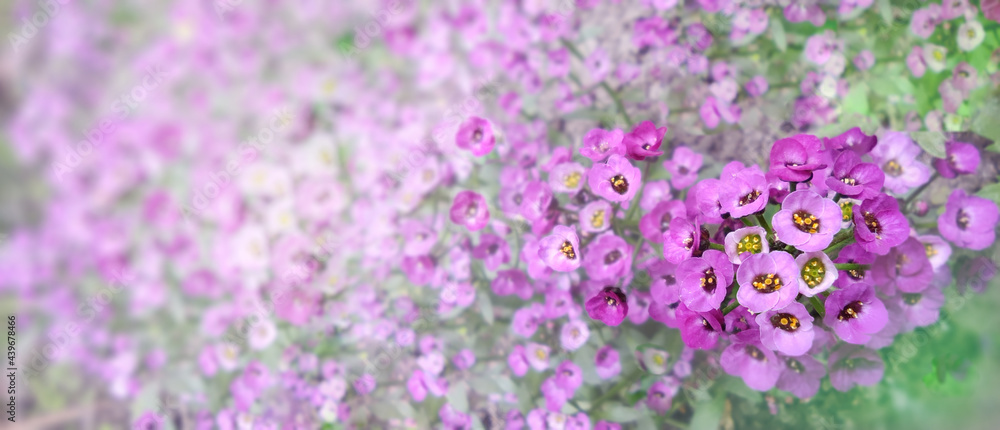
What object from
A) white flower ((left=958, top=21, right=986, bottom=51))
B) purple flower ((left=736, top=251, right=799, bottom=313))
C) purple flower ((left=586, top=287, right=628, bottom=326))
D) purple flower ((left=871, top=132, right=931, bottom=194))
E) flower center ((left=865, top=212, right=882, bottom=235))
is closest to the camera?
purple flower ((left=736, top=251, right=799, bottom=313))

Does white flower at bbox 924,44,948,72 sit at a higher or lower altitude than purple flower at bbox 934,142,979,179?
higher

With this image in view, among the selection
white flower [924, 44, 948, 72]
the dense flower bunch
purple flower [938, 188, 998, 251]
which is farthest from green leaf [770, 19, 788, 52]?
purple flower [938, 188, 998, 251]

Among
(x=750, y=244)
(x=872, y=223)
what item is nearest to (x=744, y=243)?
(x=750, y=244)

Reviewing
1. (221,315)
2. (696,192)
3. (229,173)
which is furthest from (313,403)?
(696,192)

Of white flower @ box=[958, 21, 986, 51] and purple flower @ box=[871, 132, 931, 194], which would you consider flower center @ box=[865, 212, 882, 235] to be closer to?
purple flower @ box=[871, 132, 931, 194]

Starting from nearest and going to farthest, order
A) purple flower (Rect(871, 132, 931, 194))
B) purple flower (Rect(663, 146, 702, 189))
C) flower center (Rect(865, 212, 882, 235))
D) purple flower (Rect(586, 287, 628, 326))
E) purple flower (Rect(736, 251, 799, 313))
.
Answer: purple flower (Rect(736, 251, 799, 313)) → flower center (Rect(865, 212, 882, 235)) → purple flower (Rect(586, 287, 628, 326)) → purple flower (Rect(871, 132, 931, 194)) → purple flower (Rect(663, 146, 702, 189))

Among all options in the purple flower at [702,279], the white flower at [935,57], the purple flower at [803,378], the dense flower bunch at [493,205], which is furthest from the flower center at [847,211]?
the white flower at [935,57]

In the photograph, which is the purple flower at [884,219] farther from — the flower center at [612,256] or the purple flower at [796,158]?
the flower center at [612,256]
